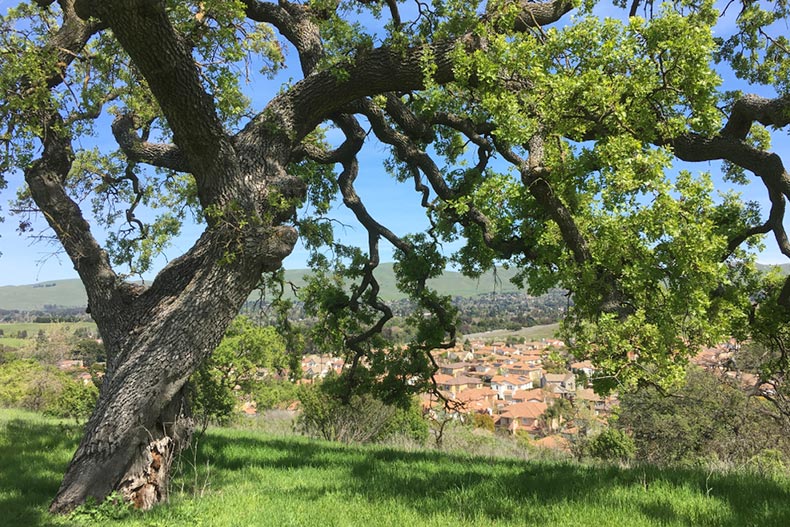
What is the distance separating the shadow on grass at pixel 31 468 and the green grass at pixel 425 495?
0.06 ft

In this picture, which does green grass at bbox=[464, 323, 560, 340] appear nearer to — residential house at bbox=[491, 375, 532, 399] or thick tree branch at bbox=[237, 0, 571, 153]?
residential house at bbox=[491, 375, 532, 399]

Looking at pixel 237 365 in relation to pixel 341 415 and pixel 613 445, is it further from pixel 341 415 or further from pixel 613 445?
pixel 613 445

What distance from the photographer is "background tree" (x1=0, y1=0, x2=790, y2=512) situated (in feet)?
13.5

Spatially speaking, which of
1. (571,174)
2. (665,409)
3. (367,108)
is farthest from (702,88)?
(665,409)

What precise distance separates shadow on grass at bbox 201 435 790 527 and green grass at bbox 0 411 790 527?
0.05 ft

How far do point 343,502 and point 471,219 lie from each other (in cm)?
397

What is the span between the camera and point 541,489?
5074 millimetres

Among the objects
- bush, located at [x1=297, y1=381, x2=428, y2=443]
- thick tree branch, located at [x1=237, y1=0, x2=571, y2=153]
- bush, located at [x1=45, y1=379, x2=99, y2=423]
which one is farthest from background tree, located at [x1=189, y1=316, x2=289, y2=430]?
thick tree branch, located at [x1=237, y1=0, x2=571, y2=153]

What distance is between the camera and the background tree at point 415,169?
4.13m

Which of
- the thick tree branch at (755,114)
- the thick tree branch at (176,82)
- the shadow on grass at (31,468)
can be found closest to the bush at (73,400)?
the shadow on grass at (31,468)

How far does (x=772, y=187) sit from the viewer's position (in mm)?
5492

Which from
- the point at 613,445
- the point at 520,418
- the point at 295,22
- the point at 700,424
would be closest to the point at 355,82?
the point at 295,22

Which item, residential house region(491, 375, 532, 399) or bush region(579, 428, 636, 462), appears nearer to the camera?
bush region(579, 428, 636, 462)

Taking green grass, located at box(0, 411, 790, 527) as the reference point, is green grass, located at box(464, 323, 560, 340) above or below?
above
